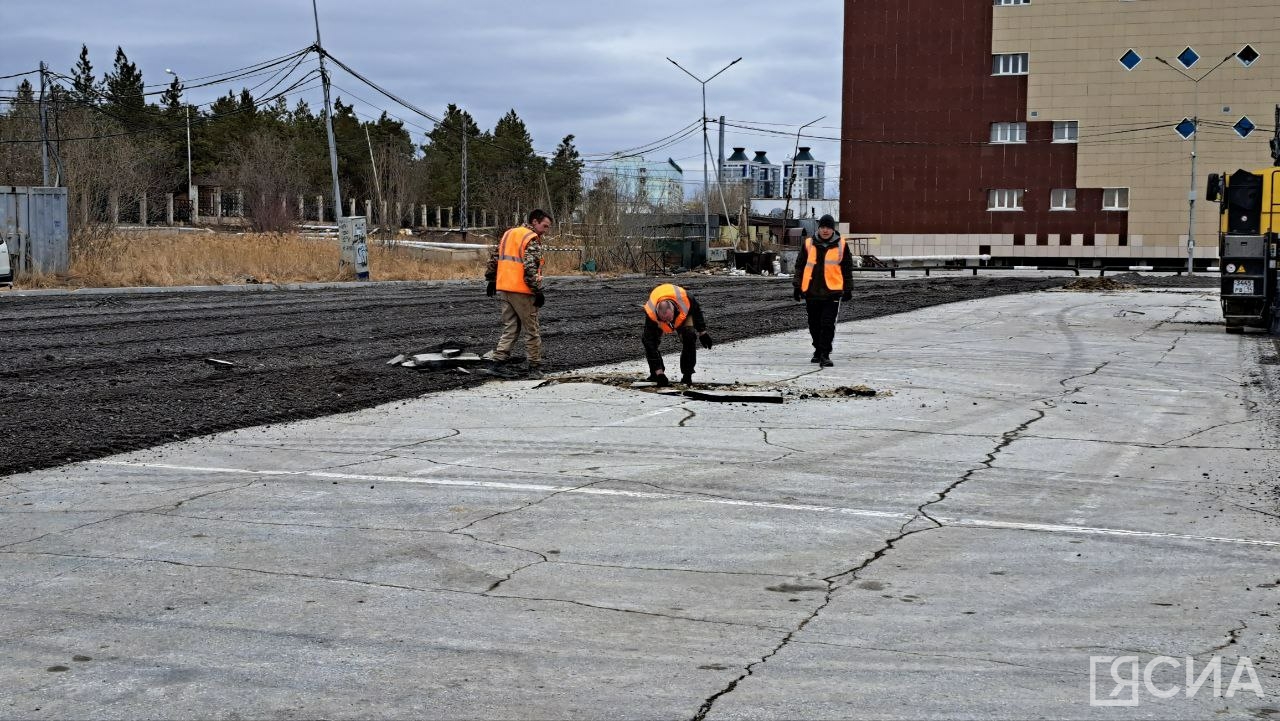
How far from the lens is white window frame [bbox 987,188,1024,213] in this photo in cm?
6794

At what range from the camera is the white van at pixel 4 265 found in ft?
103

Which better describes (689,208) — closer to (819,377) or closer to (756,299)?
(756,299)

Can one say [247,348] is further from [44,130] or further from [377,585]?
[44,130]

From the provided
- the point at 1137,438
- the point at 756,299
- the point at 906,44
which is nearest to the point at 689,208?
the point at 906,44

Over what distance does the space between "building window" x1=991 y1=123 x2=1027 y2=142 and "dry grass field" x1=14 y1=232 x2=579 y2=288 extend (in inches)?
1183

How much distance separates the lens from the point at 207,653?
5.06 m

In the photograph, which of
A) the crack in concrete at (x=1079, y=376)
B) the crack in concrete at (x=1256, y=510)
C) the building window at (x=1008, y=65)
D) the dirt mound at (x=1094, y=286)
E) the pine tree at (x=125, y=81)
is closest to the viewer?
the crack in concrete at (x=1256, y=510)

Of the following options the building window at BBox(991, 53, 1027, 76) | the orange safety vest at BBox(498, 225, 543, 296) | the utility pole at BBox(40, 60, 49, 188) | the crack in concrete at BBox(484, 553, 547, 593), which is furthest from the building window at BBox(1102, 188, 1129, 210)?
the crack in concrete at BBox(484, 553, 547, 593)

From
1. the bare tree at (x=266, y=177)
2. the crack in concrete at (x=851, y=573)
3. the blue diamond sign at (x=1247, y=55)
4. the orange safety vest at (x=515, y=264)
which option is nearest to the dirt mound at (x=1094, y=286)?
the orange safety vest at (x=515, y=264)

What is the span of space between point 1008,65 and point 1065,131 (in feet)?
14.4

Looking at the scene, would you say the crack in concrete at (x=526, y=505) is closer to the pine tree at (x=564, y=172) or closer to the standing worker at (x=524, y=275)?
the standing worker at (x=524, y=275)

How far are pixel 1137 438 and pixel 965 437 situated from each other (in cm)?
140

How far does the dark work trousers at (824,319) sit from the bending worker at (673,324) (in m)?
2.86

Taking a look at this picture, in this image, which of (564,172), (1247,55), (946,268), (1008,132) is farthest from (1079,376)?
(564,172)
